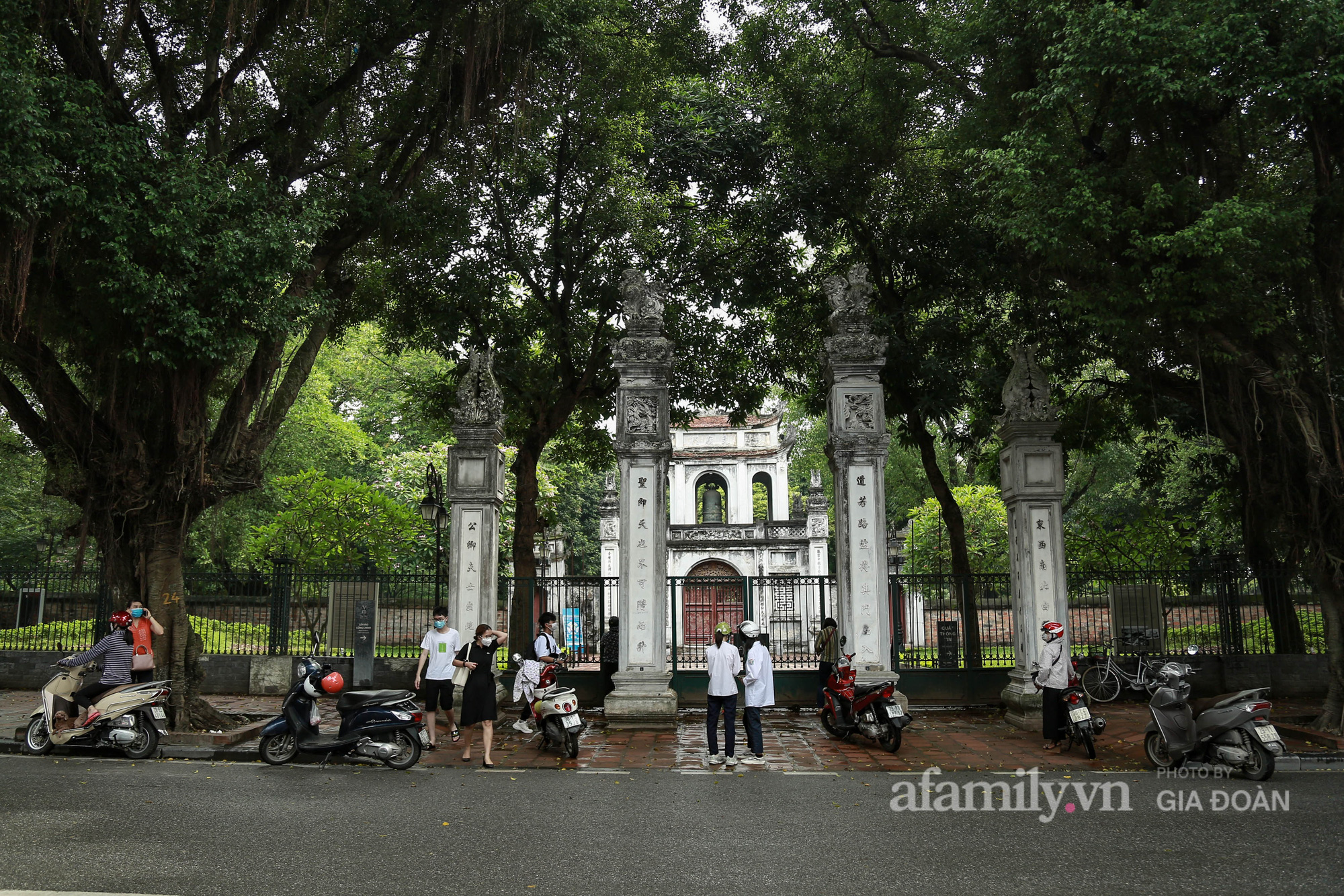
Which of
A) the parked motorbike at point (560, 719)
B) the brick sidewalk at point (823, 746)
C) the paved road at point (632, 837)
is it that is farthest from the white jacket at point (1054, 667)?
the parked motorbike at point (560, 719)

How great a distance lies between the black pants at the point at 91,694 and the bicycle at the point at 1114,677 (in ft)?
41.3

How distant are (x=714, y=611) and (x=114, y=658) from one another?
28.0 feet

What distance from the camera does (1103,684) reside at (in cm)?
1358

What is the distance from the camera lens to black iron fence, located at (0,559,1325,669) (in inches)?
551

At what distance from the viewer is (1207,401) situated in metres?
11.9

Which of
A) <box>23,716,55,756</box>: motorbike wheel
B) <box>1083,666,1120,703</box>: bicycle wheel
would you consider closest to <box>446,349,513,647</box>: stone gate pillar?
<box>23,716,55,756</box>: motorbike wheel

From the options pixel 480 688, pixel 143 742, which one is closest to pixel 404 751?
pixel 480 688

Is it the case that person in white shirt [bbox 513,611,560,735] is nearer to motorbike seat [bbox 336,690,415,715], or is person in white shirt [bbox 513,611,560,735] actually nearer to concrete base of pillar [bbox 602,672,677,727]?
concrete base of pillar [bbox 602,672,677,727]

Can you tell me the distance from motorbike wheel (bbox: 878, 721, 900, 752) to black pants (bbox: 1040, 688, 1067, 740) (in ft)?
5.07

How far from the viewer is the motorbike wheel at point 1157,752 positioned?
344 inches

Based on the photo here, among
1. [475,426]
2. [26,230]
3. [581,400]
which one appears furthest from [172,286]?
[581,400]

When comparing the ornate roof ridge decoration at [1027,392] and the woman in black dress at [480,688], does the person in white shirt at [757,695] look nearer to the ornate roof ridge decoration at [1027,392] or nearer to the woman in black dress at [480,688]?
the woman in black dress at [480,688]

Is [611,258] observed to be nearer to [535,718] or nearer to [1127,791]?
[535,718]

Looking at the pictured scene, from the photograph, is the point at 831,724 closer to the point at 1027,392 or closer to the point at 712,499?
the point at 1027,392
